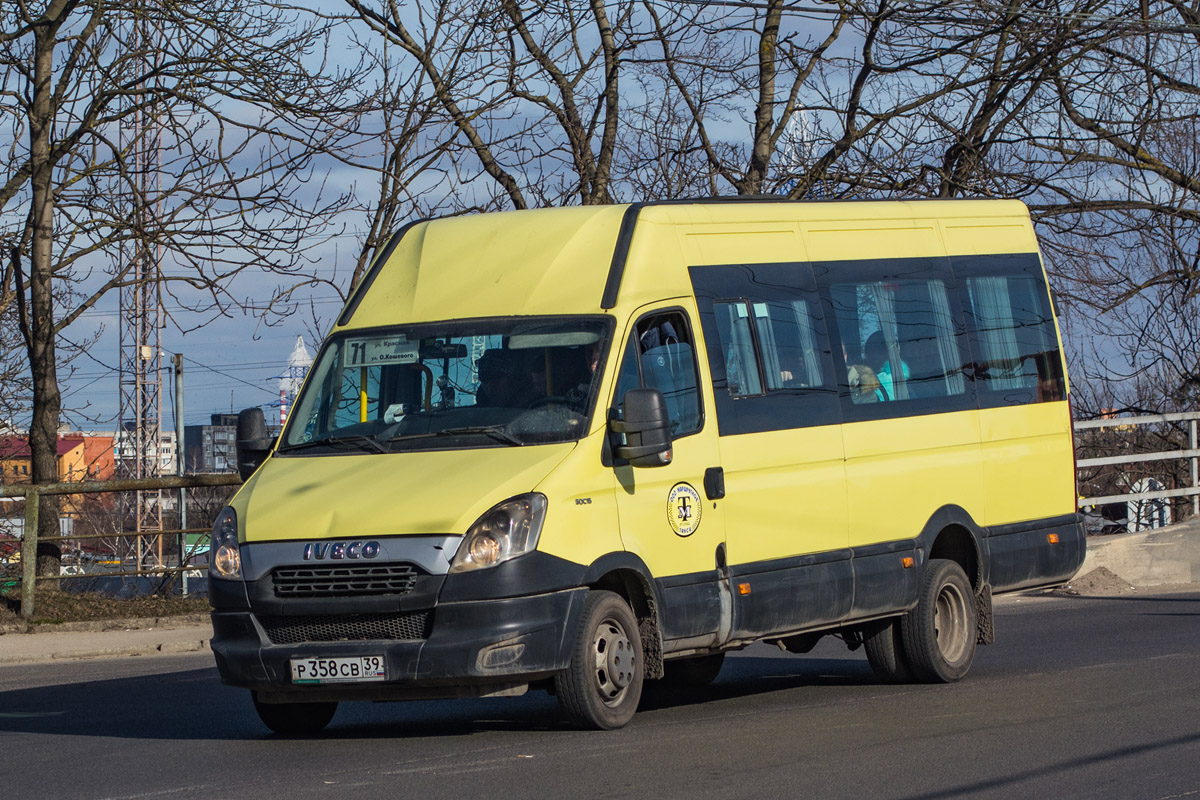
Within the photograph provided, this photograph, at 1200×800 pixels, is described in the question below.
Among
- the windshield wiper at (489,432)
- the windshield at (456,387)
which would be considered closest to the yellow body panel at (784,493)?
the windshield at (456,387)

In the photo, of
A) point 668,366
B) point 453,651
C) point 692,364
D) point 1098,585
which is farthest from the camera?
point 1098,585

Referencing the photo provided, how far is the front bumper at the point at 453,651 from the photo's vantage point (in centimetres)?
752

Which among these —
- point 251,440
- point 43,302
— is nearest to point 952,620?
point 251,440

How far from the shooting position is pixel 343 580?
7.68 metres

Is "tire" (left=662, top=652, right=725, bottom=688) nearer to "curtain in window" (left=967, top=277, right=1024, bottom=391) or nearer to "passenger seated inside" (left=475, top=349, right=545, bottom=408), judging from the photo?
"curtain in window" (left=967, top=277, right=1024, bottom=391)

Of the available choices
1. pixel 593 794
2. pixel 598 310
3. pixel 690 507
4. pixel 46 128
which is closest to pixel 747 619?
pixel 690 507

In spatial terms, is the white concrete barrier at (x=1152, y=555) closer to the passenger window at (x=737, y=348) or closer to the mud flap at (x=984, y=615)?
the mud flap at (x=984, y=615)

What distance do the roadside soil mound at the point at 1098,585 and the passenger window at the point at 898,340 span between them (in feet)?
23.8

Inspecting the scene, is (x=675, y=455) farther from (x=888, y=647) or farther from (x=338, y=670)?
(x=888, y=647)

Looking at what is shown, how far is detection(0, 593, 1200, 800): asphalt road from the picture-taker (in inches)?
261

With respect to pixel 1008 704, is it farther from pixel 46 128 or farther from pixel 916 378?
pixel 46 128

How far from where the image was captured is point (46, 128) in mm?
16938

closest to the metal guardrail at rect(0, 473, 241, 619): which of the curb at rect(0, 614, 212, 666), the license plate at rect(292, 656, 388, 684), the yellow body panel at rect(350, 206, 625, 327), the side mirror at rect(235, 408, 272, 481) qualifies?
the curb at rect(0, 614, 212, 666)

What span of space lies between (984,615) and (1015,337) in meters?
1.96
